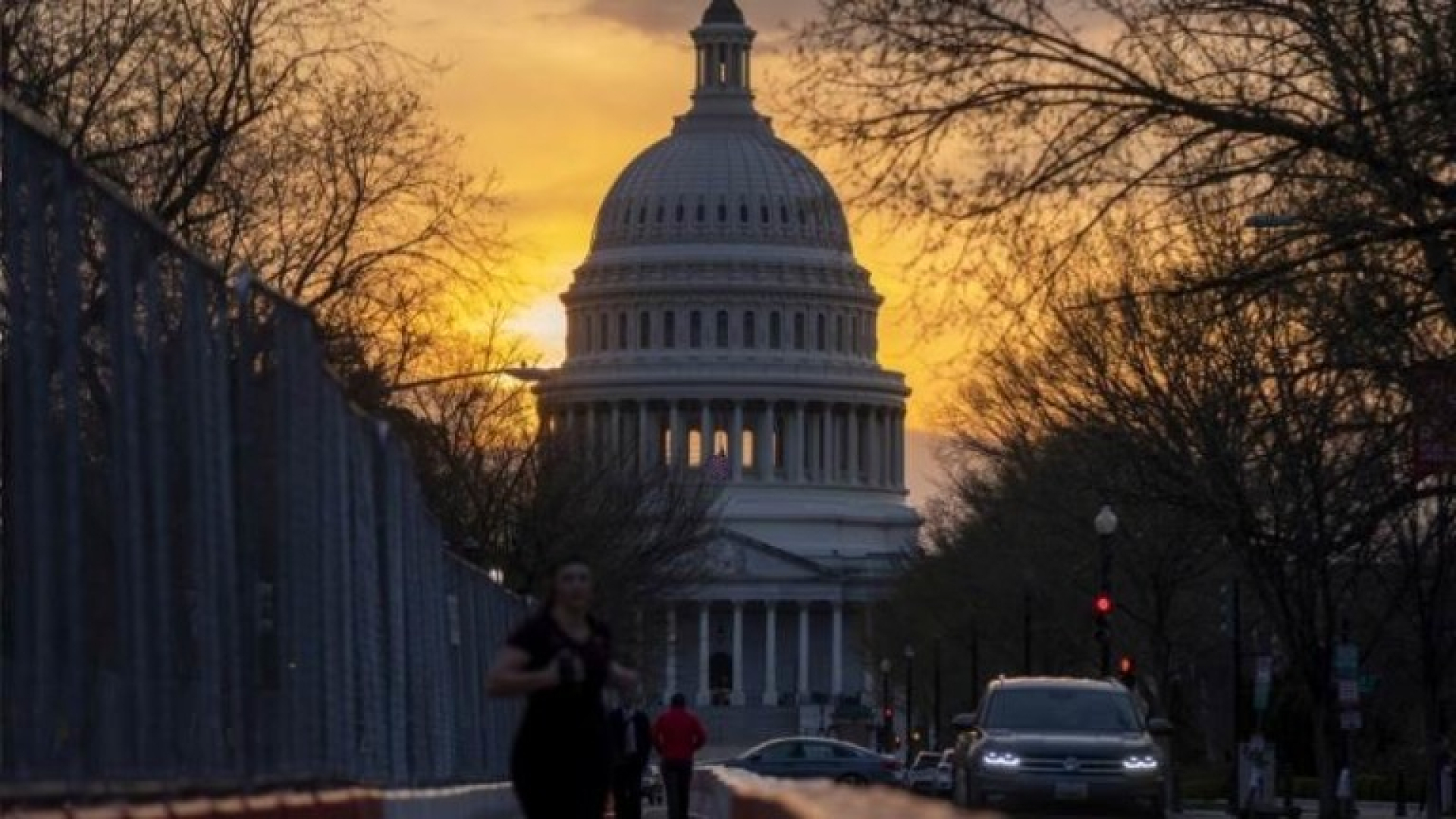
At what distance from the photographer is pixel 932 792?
79.4m

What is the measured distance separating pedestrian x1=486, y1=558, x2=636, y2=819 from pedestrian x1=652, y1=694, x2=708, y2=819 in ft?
82.8

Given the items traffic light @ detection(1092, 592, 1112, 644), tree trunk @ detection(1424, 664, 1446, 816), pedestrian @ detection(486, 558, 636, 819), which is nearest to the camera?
pedestrian @ detection(486, 558, 636, 819)

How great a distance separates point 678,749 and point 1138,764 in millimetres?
6186

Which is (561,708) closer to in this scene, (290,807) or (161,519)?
(161,519)

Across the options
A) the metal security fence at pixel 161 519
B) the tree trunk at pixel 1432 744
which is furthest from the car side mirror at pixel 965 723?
the tree trunk at pixel 1432 744

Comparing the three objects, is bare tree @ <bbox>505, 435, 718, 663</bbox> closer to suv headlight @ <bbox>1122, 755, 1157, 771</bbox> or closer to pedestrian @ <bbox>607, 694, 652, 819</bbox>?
pedestrian @ <bbox>607, 694, 652, 819</bbox>

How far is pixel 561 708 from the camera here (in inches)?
655

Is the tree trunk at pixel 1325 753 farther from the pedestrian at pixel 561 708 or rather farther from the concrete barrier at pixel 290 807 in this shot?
the pedestrian at pixel 561 708

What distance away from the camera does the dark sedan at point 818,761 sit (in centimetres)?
6900

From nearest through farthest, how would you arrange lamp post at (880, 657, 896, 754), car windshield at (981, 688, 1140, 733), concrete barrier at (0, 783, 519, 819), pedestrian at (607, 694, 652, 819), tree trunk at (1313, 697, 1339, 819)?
1. concrete barrier at (0, 783, 519, 819)
2. car windshield at (981, 688, 1140, 733)
3. pedestrian at (607, 694, 652, 819)
4. tree trunk at (1313, 697, 1339, 819)
5. lamp post at (880, 657, 896, 754)

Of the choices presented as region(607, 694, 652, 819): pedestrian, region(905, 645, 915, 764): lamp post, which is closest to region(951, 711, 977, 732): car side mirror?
region(607, 694, 652, 819): pedestrian

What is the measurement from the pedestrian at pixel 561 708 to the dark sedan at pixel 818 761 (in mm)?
50427

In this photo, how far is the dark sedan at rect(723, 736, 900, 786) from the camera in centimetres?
6900

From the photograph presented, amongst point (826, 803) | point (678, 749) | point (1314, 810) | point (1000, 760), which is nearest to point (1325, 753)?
point (1314, 810)
